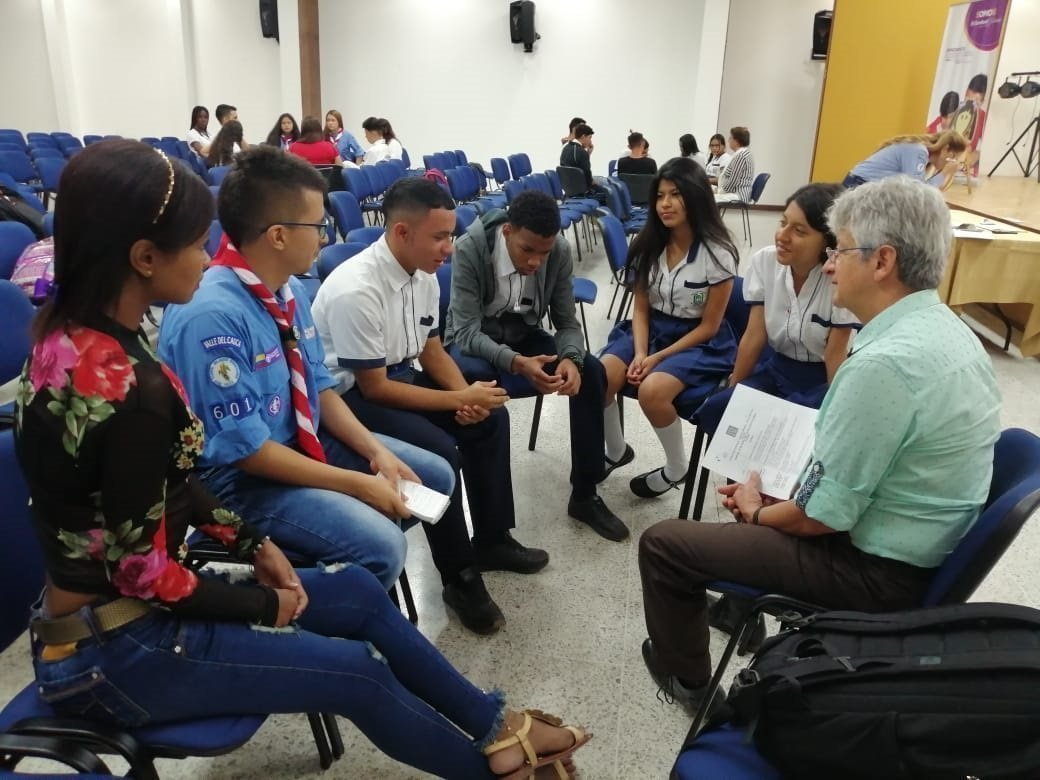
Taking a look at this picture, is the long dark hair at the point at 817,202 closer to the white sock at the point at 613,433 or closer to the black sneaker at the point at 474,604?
the white sock at the point at 613,433

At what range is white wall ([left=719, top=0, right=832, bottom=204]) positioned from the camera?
9.98 metres

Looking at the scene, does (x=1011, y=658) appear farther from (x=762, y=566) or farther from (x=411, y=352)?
(x=411, y=352)

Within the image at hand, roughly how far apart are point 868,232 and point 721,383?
1155mm

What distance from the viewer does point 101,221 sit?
0.91 meters

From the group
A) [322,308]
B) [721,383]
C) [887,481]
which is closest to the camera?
[887,481]

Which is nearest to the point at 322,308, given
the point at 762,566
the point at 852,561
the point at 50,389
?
the point at 50,389

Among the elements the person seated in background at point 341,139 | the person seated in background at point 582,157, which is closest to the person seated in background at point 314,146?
the person seated in background at point 341,139

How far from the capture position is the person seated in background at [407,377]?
1.91 m

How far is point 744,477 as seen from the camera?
5.60 feet

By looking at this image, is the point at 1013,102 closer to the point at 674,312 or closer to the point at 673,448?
the point at 674,312

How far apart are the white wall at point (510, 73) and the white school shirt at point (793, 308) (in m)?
8.46

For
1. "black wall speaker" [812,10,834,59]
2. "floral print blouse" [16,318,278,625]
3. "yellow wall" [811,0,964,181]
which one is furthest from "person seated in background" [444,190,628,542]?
"black wall speaker" [812,10,834,59]

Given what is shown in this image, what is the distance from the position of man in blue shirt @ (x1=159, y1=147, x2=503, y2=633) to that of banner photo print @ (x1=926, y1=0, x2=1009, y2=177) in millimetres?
7841

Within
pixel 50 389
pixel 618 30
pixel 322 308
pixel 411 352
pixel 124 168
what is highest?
pixel 618 30
